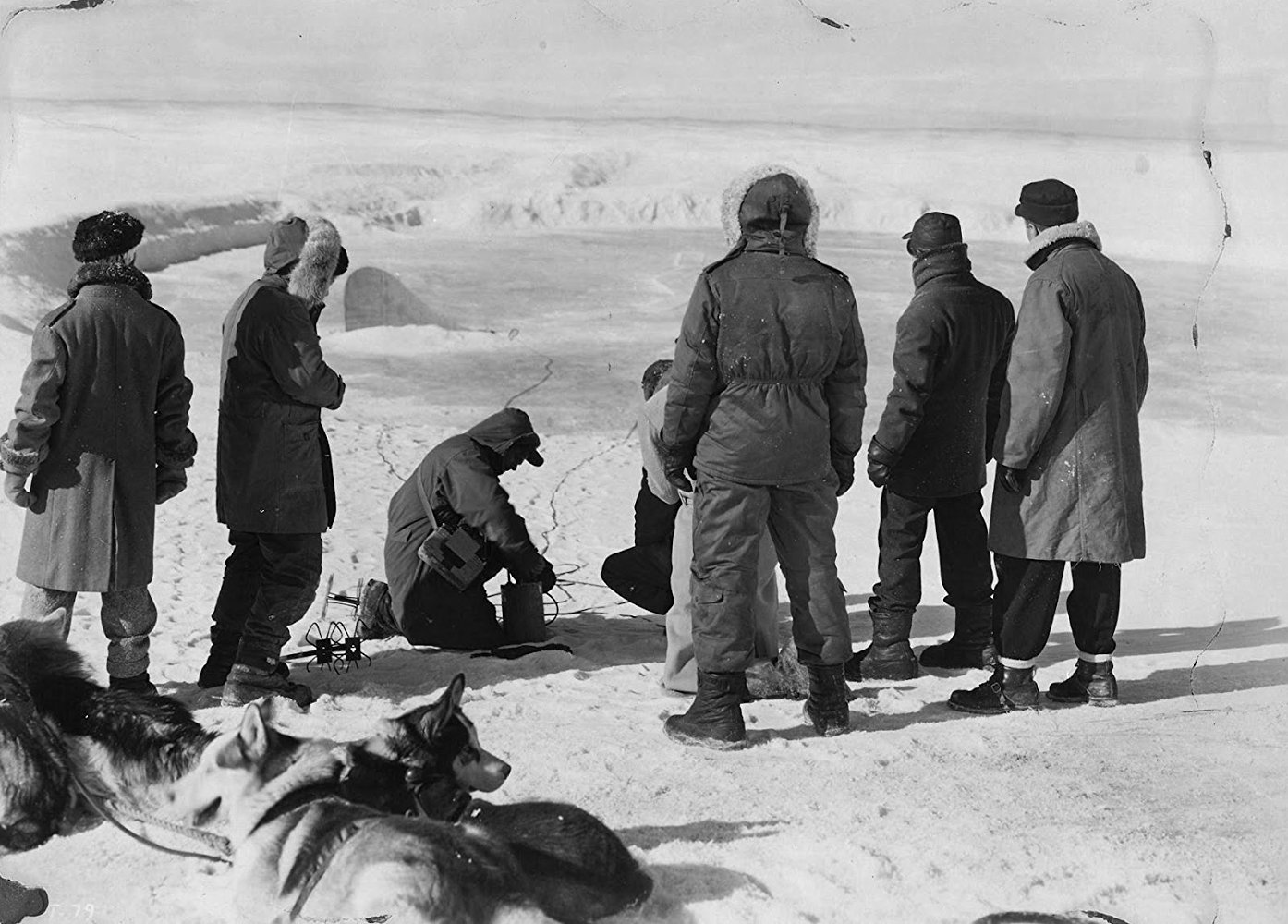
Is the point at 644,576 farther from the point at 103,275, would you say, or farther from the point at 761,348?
the point at 103,275

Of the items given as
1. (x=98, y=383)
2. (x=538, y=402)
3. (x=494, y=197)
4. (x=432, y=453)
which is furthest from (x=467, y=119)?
(x=98, y=383)

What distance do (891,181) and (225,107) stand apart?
6.63 metres

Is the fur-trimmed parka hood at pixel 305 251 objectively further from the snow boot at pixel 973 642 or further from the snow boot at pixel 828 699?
the snow boot at pixel 973 642

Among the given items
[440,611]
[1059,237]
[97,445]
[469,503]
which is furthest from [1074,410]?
[97,445]

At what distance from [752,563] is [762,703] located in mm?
677

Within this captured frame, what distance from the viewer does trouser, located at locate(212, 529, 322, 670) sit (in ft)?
13.2

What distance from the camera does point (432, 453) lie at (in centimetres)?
474

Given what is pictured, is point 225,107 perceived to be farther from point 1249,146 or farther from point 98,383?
point 1249,146

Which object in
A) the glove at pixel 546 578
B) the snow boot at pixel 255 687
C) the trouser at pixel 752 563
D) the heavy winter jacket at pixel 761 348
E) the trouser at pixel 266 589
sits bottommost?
the snow boot at pixel 255 687

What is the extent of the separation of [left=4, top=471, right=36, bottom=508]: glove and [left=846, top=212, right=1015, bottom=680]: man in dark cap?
102 inches

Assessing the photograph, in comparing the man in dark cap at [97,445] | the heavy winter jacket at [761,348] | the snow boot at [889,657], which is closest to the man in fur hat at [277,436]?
the man in dark cap at [97,445]

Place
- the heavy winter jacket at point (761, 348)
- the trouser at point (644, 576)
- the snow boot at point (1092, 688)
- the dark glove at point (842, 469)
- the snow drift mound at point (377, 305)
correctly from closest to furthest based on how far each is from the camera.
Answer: the heavy winter jacket at point (761, 348), the dark glove at point (842, 469), the snow boot at point (1092, 688), the trouser at point (644, 576), the snow drift mound at point (377, 305)

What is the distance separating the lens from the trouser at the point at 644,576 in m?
4.91

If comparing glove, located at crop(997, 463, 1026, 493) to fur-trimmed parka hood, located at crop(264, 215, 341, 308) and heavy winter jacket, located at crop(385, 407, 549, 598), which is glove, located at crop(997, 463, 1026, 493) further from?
fur-trimmed parka hood, located at crop(264, 215, 341, 308)
